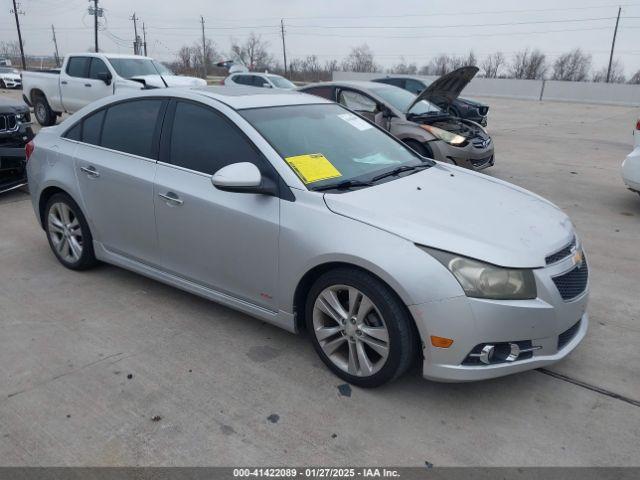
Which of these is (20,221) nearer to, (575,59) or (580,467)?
(580,467)

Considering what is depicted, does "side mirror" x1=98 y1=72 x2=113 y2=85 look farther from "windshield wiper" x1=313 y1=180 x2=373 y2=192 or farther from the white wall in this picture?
the white wall

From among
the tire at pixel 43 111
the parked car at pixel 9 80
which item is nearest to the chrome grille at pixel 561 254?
the tire at pixel 43 111

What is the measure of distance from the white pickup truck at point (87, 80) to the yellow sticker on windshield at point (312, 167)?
8.96 metres

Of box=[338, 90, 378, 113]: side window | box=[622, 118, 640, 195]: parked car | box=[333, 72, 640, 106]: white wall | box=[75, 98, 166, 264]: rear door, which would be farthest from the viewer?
box=[333, 72, 640, 106]: white wall

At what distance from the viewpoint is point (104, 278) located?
14.8 ft

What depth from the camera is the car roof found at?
145 inches

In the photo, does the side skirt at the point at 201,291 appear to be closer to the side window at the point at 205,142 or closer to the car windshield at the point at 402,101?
the side window at the point at 205,142

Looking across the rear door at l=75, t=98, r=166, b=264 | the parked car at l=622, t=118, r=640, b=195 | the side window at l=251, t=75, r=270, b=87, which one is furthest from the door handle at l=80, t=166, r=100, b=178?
the side window at l=251, t=75, r=270, b=87

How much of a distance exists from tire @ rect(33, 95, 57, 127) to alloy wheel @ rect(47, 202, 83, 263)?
10.8 metres

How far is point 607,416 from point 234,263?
7.54 ft

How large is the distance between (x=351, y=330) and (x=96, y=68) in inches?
462

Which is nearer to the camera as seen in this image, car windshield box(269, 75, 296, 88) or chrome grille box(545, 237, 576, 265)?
chrome grille box(545, 237, 576, 265)

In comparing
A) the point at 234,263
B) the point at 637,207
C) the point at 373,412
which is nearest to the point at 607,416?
the point at 373,412

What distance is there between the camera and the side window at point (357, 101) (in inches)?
340
